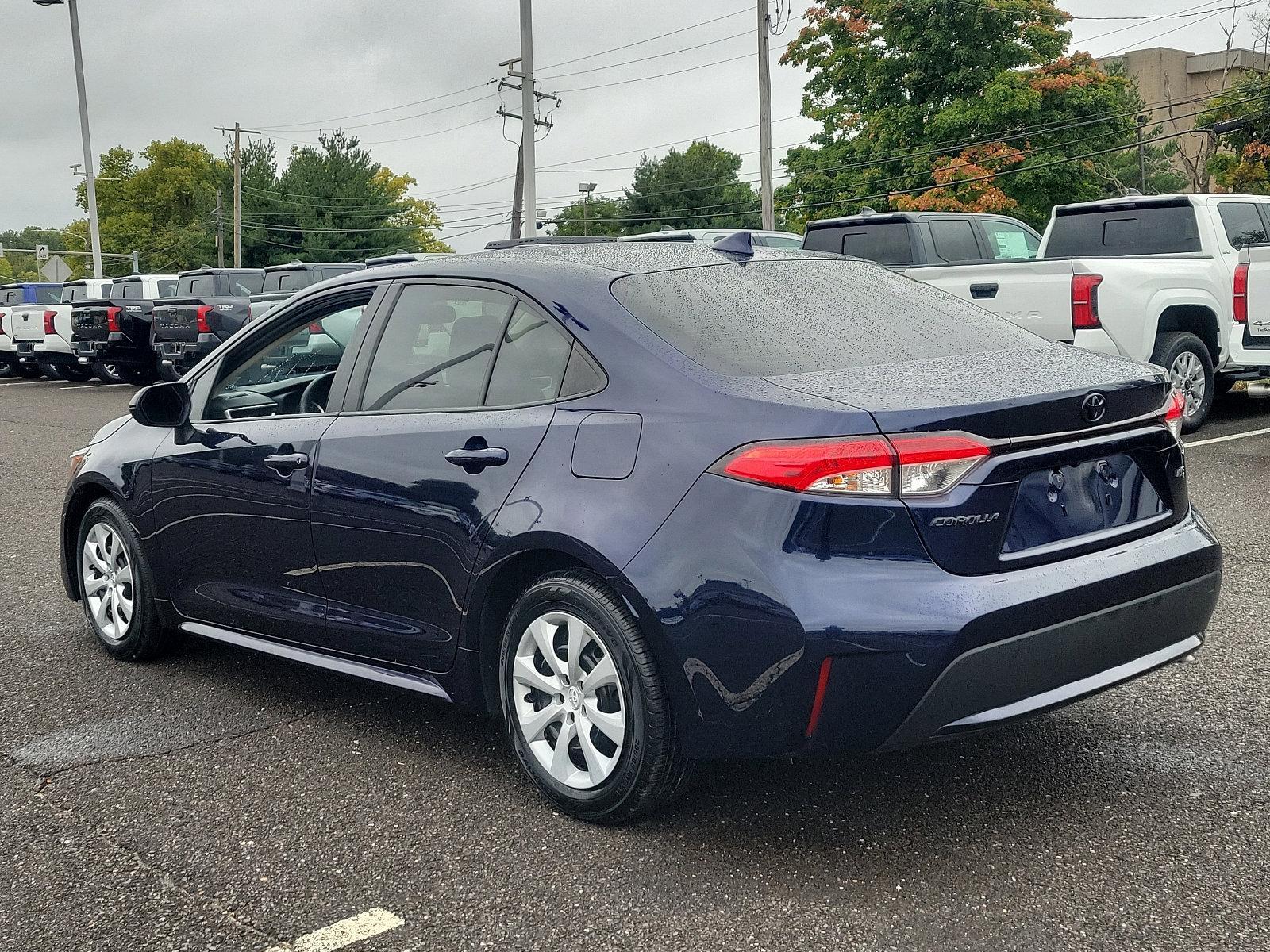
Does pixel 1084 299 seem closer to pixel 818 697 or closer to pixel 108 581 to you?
pixel 108 581

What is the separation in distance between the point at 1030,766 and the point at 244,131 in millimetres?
77077

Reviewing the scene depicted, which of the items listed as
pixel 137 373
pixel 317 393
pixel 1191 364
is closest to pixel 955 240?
pixel 1191 364

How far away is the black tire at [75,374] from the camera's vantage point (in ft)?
88.4

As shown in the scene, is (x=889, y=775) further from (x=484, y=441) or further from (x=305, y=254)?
(x=305, y=254)

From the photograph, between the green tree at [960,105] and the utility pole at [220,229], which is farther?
the utility pole at [220,229]

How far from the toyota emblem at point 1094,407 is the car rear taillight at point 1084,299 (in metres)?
7.51

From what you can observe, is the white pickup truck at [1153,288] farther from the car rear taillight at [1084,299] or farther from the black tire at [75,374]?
the black tire at [75,374]

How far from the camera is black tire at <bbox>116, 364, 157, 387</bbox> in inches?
914

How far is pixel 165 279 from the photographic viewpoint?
27.3 m

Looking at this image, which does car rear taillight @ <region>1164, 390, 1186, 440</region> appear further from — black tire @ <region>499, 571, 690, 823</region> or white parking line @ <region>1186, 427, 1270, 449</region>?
white parking line @ <region>1186, 427, 1270, 449</region>

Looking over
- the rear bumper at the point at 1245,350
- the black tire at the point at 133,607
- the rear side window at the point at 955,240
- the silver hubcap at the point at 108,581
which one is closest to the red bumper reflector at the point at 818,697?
the black tire at the point at 133,607

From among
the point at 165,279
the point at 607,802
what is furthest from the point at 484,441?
the point at 165,279

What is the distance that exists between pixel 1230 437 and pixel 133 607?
9092 millimetres

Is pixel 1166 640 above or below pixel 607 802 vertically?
above
